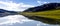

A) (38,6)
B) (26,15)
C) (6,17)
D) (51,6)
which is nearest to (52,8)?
(51,6)

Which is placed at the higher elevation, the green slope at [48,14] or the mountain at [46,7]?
the mountain at [46,7]

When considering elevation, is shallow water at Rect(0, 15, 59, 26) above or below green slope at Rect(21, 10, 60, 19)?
below

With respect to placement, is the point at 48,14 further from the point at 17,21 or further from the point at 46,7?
the point at 17,21

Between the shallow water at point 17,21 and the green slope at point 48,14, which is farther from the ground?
the green slope at point 48,14

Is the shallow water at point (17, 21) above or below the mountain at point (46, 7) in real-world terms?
below

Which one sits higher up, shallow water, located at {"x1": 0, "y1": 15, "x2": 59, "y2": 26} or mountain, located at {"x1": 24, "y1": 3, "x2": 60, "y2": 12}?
mountain, located at {"x1": 24, "y1": 3, "x2": 60, "y2": 12}

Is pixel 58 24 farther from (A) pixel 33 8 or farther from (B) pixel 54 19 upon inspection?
(A) pixel 33 8

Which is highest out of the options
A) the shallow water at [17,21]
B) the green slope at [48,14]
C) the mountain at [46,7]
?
the mountain at [46,7]

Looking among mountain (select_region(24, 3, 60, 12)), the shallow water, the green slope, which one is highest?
mountain (select_region(24, 3, 60, 12))

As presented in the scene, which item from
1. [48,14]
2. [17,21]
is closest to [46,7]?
[48,14]
